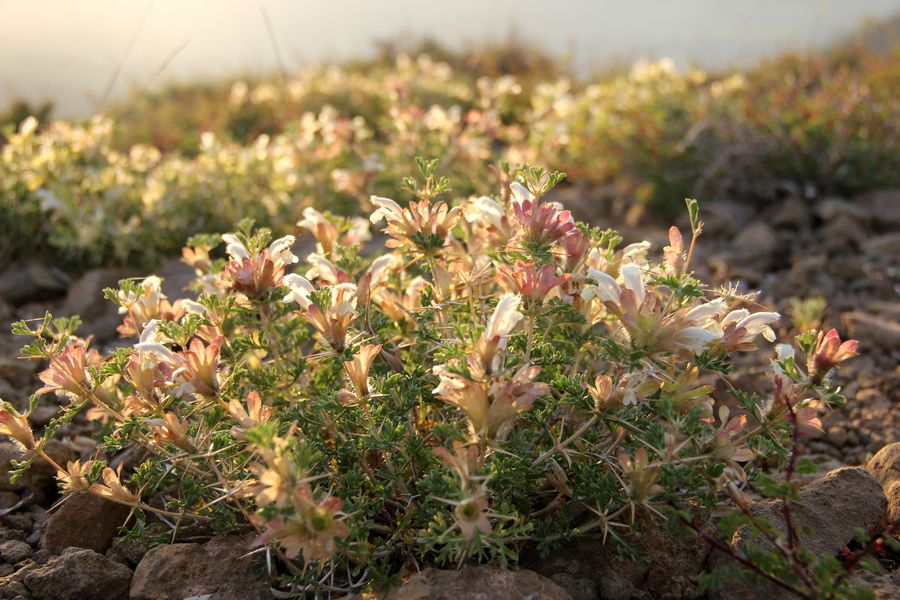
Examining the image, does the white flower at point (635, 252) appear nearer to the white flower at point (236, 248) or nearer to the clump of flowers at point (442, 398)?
the clump of flowers at point (442, 398)

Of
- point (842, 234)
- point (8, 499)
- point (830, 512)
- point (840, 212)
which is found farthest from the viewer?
point (840, 212)

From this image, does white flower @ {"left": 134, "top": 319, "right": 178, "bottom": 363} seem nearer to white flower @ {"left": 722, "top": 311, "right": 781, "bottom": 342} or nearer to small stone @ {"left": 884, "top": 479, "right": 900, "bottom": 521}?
white flower @ {"left": 722, "top": 311, "right": 781, "bottom": 342}

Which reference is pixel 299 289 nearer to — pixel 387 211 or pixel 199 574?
pixel 387 211

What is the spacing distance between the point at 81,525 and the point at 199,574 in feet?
1.67

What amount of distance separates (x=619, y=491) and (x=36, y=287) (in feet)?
12.3

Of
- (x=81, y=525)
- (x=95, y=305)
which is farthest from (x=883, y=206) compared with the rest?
(x=81, y=525)

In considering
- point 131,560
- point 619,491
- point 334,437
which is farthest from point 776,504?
point 131,560

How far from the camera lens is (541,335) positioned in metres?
2.19

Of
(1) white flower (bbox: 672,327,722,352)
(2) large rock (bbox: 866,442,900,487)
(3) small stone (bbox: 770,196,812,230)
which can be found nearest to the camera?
(1) white flower (bbox: 672,327,722,352)

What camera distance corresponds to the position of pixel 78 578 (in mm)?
2164

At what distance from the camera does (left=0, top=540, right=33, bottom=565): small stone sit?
7.81ft

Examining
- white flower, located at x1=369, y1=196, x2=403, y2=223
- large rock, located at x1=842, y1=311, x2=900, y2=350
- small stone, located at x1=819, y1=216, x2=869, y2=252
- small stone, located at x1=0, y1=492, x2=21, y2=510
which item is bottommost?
small stone, located at x1=819, y1=216, x2=869, y2=252

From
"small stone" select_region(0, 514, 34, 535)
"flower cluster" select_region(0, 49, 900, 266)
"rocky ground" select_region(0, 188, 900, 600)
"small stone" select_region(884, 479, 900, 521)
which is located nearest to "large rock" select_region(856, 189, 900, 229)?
"flower cluster" select_region(0, 49, 900, 266)

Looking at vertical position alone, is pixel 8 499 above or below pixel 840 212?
above
